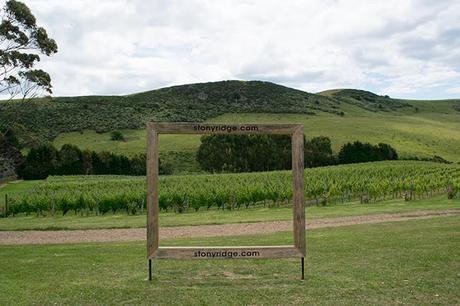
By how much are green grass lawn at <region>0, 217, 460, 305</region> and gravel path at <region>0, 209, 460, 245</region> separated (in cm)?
413

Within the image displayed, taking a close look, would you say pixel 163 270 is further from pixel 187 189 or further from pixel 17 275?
pixel 187 189

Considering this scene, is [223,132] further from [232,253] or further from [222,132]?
[232,253]

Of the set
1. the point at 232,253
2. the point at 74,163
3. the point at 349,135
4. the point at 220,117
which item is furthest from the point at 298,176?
the point at 220,117

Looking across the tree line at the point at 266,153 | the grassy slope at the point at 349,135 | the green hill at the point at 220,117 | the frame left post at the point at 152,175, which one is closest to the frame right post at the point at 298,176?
the frame left post at the point at 152,175

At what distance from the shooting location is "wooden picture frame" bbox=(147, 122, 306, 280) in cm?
898

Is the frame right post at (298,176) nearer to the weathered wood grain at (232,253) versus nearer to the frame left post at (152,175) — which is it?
the weathered wood grain at (232,253)

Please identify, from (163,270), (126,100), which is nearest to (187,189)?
(163,270)

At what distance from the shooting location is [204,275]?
9.68m

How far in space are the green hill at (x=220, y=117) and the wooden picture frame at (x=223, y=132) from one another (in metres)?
61.3

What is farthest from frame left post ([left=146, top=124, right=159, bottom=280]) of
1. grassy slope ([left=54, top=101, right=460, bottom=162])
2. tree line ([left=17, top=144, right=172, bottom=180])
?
grassy slope ([left=54, top=101, right=460, bottom=162])

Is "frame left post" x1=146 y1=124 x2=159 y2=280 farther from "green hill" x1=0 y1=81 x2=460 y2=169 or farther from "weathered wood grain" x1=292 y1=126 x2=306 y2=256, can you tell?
"green hill" x1=0 y1=81 x2=460 y2=169

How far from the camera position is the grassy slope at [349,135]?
82.8 m

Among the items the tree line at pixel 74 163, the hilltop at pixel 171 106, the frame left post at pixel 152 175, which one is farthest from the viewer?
the hilltop at pixel 171 106

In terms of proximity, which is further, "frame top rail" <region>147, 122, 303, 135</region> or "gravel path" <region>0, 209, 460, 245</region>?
"gravel path" <region>0, 209, 460, 245</region>
